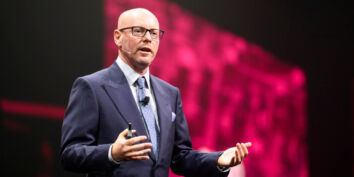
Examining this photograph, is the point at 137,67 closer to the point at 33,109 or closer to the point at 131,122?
the point at 131,122

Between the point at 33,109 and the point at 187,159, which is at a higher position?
the point at 33,109

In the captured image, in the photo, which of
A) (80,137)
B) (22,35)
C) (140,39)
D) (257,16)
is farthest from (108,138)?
(257,16)

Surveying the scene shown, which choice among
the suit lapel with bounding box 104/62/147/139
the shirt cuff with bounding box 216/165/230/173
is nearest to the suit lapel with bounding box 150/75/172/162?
the suit lapel with bounding box 104/62/147/139

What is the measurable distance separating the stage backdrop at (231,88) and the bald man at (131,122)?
864 millimetres

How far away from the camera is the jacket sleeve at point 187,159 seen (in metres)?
1.70

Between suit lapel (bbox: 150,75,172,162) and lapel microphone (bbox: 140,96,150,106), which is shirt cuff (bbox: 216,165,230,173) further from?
lapel microphone (bbox: 140,96,150,106)

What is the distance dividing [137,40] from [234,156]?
642mm

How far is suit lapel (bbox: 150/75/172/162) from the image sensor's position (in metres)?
1.72

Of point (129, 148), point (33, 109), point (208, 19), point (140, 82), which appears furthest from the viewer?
point (208, 19)

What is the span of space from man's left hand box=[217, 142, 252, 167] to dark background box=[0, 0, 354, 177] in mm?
1131

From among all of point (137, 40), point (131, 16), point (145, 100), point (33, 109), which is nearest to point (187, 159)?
point (145, 100)

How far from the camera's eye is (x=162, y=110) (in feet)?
5.85

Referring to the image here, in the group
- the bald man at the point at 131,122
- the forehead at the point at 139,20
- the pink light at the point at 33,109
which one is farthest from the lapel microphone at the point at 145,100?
the pink light at the point at 33,109

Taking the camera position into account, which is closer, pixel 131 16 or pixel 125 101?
pixel 125 101
